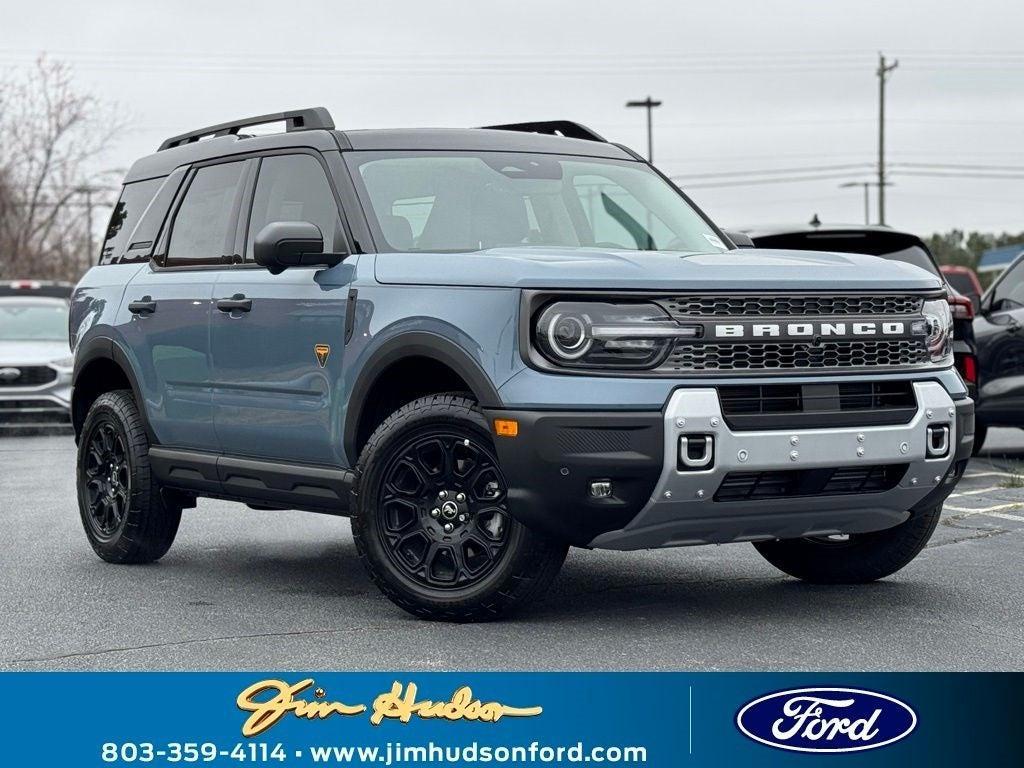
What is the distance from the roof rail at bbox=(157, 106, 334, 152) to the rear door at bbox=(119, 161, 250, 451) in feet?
0.86

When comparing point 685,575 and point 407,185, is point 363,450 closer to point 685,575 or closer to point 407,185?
point 407,185

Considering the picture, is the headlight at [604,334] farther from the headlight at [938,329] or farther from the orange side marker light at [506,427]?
the headlight at [938,329]

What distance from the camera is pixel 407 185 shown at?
711cm

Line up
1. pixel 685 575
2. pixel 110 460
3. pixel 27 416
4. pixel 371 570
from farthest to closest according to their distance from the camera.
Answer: pixel 27 416 < pixel 110 460 < pixel 685 575 < pixel 371 570

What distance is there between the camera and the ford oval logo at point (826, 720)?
4.32 meters

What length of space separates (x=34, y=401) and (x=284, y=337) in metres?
11.8

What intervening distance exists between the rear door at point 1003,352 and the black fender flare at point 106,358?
6.99 metres

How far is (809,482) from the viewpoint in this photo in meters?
6.09

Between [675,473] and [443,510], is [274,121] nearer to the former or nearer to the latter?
[443,510]

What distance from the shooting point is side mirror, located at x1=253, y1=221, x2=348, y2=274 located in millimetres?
6754

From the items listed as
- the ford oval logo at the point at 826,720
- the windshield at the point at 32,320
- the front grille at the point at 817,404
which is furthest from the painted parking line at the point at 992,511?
the windshield at the point at 32,320

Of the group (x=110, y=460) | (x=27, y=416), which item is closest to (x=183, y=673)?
(x=110, y=460)

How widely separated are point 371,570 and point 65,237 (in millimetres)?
67787

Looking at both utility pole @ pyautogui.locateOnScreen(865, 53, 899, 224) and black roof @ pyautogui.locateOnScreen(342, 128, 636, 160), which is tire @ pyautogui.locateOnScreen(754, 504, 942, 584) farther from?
utility pole @ pyautogui.locateOnScreen(865, 53, 899, 224)
